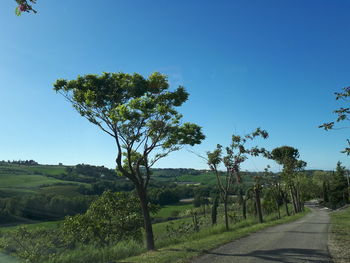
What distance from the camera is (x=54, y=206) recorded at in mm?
63375

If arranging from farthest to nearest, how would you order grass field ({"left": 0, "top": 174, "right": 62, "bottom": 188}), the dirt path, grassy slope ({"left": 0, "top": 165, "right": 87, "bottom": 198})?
grass field ({"left": 0, "top": 174, "right": 62, "bottom": 188})
grassy slope ({"left": 0, "top": 165, "right": 87, "bottom": 198})
the dirt path

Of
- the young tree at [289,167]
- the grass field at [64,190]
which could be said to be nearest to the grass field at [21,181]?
the grass field at [64,190]

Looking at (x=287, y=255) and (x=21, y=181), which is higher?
(x=21, y=181)

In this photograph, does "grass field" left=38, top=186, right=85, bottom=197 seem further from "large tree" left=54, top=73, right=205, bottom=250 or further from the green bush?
"large tree" left=54, top=73, right=205, bottom=250

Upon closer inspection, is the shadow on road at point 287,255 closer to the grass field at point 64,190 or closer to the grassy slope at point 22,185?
the grassy slope at point 22,185

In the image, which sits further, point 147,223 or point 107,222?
point 107,222

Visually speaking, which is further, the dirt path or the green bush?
the green bush

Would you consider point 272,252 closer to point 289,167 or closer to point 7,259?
point 7,259

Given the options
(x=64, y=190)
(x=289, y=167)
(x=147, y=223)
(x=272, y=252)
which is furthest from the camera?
(x=64, y=190)

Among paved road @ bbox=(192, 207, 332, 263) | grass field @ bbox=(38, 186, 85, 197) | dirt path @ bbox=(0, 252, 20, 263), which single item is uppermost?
grass field @ bbox=(38, 186, 85, 197)

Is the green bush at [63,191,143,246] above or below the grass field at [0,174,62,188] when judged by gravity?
below

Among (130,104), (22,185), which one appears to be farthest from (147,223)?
(22,185)

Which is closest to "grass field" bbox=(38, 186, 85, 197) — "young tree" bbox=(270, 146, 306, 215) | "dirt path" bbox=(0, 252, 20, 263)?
Result: "young tree" bbox=(270, 146, 306, 215)

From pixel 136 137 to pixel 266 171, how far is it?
Answer: 26764 millimetres
